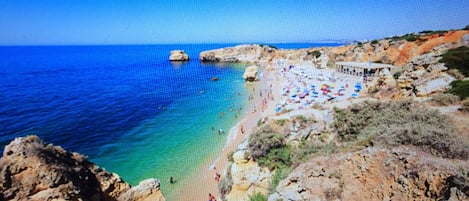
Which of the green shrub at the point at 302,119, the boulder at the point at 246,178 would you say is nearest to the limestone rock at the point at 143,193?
the boulder at the point at 246,178

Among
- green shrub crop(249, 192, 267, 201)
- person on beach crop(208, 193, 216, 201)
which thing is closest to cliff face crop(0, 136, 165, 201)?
green shrub crop(249, 192, 267, 201)

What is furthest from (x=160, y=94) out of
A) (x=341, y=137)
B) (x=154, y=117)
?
(x=341, y=137)

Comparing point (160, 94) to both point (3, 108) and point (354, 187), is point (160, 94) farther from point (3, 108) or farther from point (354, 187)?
point (354, 187)

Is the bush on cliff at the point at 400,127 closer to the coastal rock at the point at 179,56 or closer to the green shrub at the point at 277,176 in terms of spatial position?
the green shrub at the point at 277,176

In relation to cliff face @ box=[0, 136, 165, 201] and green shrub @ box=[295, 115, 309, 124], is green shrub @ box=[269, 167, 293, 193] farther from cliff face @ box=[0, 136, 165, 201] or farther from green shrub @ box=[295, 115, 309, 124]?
cliff face @ box=[0, 136, 165, 201]

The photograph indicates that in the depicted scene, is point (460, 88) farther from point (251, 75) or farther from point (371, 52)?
point (371, 52)
